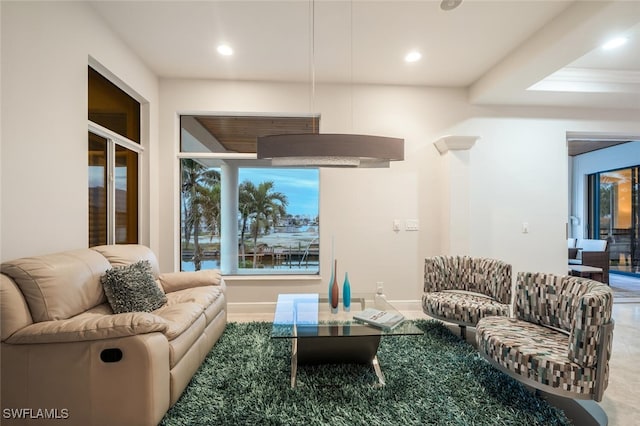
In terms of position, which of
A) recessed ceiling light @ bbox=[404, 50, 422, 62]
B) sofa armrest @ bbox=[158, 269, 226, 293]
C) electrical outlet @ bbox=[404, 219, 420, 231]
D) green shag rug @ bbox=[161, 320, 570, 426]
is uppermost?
recessed ceiling light @ bbox=[404, 50, 422, 62]

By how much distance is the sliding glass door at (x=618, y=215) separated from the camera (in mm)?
6719

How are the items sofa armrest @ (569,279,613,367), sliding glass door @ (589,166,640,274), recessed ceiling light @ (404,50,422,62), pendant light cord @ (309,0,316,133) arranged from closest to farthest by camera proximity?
sofa armrest @ (569,279,613,367), pendant light cord @ (309,0,316,133), recessed ceiling light @ (404,50,422,62), sliding glass door @ (589,166,640,274)

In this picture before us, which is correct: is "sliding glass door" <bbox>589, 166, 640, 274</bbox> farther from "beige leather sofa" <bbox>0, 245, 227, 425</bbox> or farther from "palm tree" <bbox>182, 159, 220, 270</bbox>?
"beige leather sofa" <bbox>0, 245, 227, 425</bbox>

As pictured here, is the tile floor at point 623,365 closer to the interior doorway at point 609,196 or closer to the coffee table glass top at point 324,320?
the coffee table glass top at point 324,320

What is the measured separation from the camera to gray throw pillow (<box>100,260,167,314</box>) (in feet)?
7.21

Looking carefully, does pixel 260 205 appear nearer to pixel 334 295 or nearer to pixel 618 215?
pixel 334 295

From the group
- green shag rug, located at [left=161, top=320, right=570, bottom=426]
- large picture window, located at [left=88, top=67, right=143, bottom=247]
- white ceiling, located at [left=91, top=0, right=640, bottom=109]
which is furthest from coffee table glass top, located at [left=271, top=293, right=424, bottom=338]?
white ceiling, located at [left=91, top=0, right=640, bottom=109]

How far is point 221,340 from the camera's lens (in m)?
2.97

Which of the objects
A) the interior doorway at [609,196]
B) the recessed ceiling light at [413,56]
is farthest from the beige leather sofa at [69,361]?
the interior doorway at [609,196]

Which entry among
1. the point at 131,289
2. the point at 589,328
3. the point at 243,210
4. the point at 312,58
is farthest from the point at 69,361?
the point at 312,58

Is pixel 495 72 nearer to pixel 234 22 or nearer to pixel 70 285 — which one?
pixel 234 22

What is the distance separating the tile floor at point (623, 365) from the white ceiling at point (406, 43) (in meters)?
2.87

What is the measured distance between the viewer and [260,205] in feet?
13.8

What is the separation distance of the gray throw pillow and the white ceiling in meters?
2.31
